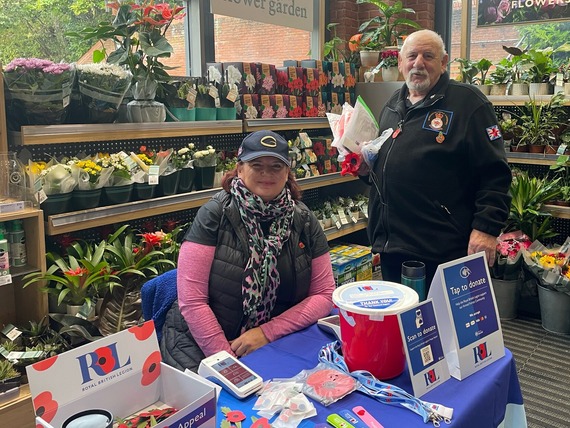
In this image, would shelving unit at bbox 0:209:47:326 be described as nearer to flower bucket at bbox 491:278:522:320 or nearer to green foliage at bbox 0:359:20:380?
green foliage at bbox 0:359:20:380

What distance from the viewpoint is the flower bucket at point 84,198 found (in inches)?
103

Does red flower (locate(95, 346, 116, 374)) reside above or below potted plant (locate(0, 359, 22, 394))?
above

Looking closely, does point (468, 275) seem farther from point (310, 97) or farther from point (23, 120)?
point (310, 97)

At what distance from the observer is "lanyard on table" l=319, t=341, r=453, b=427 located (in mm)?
1321

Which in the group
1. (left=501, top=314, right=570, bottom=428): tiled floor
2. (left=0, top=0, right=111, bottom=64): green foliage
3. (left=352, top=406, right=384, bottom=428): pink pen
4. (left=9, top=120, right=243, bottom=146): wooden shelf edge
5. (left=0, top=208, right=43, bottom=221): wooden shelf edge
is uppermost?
(left=0, top=0, right=111, bottom=64): green foliage

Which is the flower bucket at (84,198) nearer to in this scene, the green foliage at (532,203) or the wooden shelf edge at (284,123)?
the wooden shelf edge at (284,123)

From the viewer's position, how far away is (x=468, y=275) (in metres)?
1.59

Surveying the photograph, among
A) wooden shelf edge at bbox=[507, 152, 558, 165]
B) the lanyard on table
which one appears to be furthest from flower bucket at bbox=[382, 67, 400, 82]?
the lanyard on table

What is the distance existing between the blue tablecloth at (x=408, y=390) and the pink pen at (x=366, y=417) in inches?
0.8

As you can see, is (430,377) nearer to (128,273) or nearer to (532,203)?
(128,273)

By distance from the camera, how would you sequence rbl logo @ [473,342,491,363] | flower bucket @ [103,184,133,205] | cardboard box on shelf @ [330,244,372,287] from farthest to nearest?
1. cardboard box on shelf @ [330,244,372,287]
2. flower bucket @ [103,184,133,205]
3. rbl logo @ [473,342,491,363]

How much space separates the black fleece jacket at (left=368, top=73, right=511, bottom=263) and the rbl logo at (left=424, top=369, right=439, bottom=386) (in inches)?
40.0

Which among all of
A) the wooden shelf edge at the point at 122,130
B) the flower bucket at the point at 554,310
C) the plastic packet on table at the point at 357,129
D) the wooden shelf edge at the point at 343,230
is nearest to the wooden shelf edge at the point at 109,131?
the wooden shelf edge at the point at 122,130

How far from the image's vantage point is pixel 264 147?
6.39 feet
